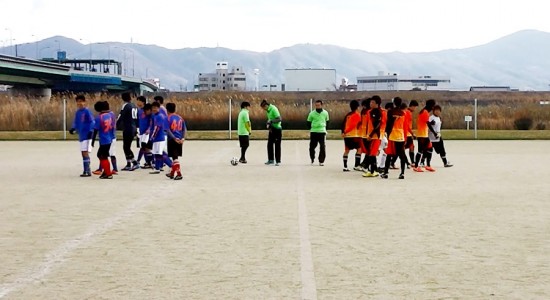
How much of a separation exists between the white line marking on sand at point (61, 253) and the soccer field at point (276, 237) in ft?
0.07

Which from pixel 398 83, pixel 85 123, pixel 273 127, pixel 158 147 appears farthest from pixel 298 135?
pixel 398 83

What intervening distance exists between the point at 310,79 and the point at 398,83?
58043mm

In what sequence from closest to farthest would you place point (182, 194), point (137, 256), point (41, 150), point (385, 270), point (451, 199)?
point (385, 270) → point (137, 256) → point (451, 199) → point (182, 194) → point (41, 150)

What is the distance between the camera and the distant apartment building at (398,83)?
168m

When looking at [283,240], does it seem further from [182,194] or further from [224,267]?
[182,194]

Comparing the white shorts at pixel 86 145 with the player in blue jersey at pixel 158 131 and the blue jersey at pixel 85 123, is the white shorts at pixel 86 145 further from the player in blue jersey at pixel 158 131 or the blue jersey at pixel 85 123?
the player in blue jersey at pixel 158 131

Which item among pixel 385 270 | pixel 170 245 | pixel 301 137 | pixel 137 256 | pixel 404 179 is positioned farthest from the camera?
pixel 301 137

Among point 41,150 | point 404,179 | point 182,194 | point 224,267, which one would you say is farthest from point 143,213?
point 41,150

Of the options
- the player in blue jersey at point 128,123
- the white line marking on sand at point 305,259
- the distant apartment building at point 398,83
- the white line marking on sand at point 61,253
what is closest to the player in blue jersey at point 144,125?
the player in blue jersey at point 128,123

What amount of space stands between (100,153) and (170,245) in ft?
28.2

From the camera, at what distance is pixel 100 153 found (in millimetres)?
16781

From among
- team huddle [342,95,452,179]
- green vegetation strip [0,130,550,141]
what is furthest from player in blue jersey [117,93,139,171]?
green vegetation strip [0,130,550,141]

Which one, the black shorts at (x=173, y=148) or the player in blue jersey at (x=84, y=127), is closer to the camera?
the black shorts at (x=173, y=148)

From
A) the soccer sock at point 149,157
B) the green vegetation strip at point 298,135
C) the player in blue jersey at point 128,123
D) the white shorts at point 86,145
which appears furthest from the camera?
the green vegetation strip at point 298,135
